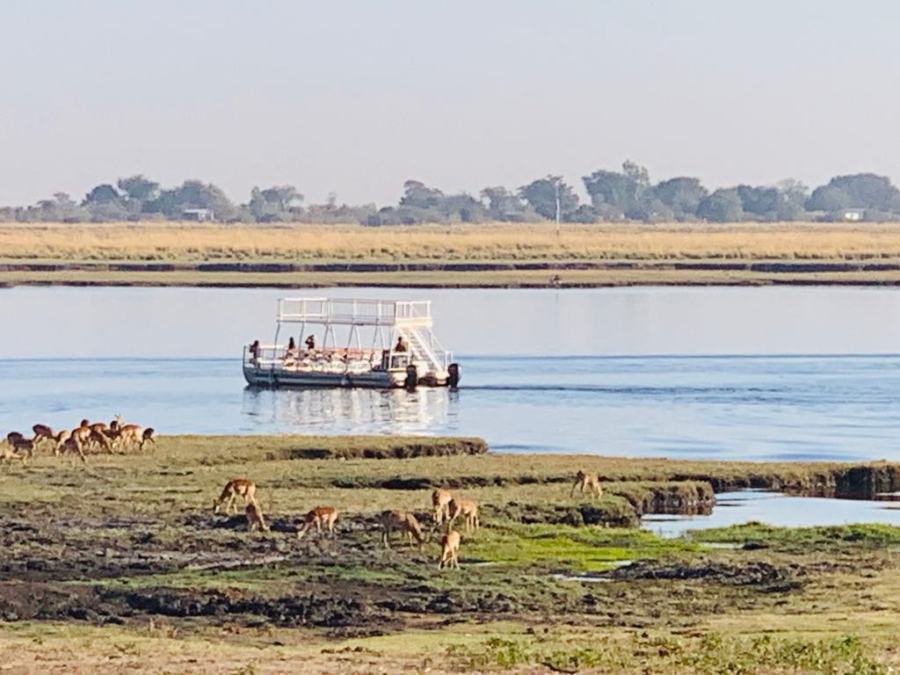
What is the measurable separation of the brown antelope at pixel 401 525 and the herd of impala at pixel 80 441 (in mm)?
10112

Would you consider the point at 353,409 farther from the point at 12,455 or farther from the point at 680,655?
the point at 680,655

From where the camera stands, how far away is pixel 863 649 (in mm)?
17234

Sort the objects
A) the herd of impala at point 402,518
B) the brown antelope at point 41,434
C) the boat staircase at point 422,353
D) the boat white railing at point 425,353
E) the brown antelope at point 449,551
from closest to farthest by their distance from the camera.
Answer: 1. the brown antelope at point 449,551
2. the herd of impala at point 402,518
3. the brown antelope at point 41,434
4. the boat staircase at point 422,353
5. the boat white railing at point 425,353

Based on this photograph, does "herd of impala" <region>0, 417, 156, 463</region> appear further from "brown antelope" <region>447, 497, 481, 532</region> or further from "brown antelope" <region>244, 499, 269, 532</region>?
"brown antelope" <region>447, 497, 481, 532</region>

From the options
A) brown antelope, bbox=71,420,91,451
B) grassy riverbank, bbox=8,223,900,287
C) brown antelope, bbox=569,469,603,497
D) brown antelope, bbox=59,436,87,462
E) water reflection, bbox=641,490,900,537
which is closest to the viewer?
water reflection, bbox=641,490,900,537

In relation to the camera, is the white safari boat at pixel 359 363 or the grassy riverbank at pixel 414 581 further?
the white safari boat at pixel 359 363

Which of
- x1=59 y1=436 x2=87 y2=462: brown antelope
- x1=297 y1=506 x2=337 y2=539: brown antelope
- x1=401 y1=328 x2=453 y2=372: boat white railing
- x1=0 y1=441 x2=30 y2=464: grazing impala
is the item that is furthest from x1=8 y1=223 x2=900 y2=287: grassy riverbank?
x1=297 y1=506 x2=337 y2=539: brown antelope

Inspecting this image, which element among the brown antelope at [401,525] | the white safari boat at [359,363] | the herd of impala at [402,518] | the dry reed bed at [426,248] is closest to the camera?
the herd of impala at [402,518]

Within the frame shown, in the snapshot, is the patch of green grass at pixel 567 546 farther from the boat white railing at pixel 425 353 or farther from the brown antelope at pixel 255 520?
the boat white railing at pixel 425 353

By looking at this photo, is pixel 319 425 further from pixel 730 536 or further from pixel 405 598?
pixel 405 598

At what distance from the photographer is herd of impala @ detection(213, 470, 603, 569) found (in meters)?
23.1

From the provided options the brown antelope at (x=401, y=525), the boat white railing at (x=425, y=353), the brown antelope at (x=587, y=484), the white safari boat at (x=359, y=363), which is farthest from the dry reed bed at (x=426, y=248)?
the brown antelope at (x=401, y=525)

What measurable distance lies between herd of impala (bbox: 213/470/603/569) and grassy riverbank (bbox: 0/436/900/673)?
0.22 metres

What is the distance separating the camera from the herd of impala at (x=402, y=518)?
75.7 feet
